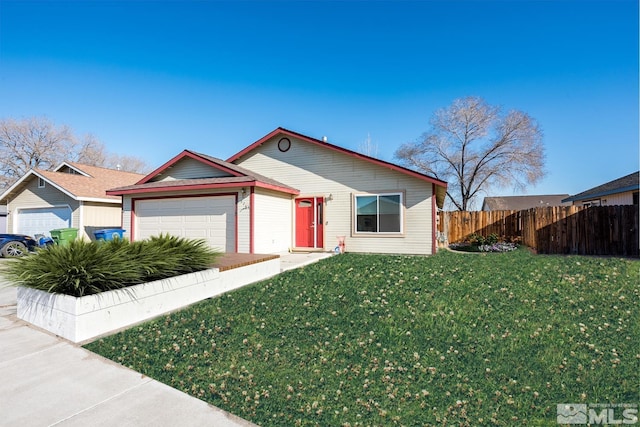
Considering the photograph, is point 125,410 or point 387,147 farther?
point 387,147

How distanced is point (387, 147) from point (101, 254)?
27.4m

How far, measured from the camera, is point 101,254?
16.9ft

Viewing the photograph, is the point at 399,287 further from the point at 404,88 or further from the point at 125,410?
the point at 404,88

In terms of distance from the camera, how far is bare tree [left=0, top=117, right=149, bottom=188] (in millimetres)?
30062

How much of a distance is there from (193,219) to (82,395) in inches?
359

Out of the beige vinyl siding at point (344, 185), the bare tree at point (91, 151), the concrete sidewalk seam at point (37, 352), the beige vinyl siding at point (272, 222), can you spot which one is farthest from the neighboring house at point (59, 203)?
the bare tree at point (91, 151)

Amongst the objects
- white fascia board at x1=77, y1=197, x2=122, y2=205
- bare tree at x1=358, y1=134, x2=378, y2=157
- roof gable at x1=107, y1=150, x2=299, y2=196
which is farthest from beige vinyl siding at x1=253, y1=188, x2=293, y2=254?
bare tree at x1=358, y1=134, x2=378, y2=157

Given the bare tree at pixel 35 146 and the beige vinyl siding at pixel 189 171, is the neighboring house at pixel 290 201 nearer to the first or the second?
the beige vinyl siding at pixel 189 171

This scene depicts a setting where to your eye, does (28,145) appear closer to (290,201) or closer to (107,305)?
(290,201)

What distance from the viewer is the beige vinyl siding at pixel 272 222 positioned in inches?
424

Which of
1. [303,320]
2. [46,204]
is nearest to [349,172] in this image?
[303,320]

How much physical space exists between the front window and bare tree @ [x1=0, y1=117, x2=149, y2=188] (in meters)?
35.1

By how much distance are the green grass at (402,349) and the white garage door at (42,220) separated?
14700mm

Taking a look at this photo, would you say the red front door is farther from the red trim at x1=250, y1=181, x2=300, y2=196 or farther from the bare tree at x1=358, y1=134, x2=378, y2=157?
Result: the bare tree at x1=358, y1=134, x2=378, y2=157
